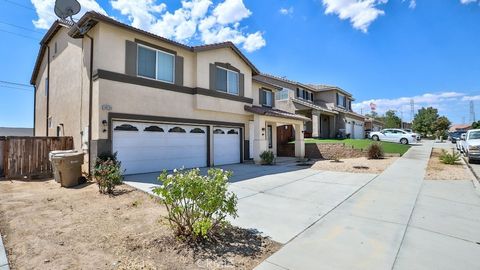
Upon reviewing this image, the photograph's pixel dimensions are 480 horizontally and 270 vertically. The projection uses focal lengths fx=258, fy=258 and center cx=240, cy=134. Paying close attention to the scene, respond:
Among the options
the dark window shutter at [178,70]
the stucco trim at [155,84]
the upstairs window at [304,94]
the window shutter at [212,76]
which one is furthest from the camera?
the upstairs window at [304,94]

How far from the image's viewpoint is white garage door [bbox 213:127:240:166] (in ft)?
51.1

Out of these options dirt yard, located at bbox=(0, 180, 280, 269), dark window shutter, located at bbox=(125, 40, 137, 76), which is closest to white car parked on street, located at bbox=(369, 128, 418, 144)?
dark window shutter, located at bbox=(125, 40, 137, 76)

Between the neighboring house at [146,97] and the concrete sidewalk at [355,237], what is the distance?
8874mm

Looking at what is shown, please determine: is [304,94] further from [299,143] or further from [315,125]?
[299,143]

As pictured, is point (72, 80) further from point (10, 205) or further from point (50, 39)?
point (10, 205)

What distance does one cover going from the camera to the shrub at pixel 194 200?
4.43 metres

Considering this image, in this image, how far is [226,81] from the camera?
52.3 ft

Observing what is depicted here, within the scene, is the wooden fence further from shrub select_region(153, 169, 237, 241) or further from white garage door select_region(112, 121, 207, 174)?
shrub select_region(153, 169, 237, 241)

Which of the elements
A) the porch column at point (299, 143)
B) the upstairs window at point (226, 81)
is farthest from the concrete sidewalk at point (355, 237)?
the porch column at point (299, 143)

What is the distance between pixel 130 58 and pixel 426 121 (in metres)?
72.5

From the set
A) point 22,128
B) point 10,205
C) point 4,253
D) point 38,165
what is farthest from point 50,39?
point 22,128

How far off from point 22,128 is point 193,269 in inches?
2055

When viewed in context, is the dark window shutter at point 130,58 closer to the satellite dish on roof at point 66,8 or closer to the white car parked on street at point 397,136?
the satellite dish on roof at point 66,8

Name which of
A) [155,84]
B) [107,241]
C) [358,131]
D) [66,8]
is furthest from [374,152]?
[358,131]
